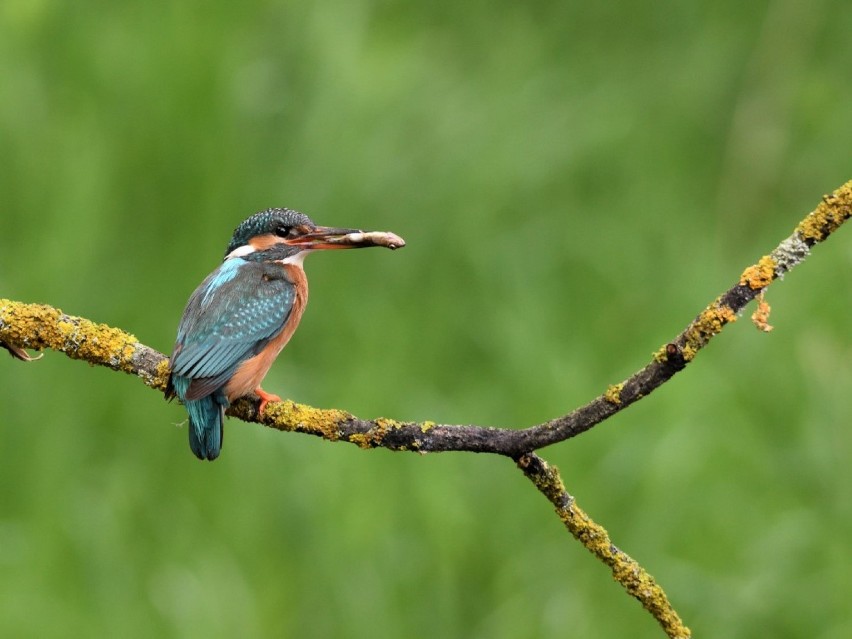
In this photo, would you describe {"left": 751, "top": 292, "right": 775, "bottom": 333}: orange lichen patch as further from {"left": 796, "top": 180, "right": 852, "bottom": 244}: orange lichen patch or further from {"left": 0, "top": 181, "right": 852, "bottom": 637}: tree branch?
{"left": 796, "top": 180, "right": 852, "bottom": 244}: orange lichen patch

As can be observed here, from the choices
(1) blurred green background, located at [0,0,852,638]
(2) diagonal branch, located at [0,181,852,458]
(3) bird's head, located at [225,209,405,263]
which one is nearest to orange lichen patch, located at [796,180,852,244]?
(2) diagonal branch, located at [0,181,852,458]

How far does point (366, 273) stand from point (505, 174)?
2.67ft

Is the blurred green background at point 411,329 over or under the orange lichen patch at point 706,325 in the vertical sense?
over

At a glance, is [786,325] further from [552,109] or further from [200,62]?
[200,62]

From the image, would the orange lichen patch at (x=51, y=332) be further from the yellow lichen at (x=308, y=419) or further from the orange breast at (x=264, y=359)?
the orange breast at (x=264, y=359)

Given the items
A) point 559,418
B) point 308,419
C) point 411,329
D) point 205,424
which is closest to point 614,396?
point 559,418

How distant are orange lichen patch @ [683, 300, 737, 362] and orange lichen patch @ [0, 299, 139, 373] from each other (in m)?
0.94

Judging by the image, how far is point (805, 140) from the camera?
19.7ft

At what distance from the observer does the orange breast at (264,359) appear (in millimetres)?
2834

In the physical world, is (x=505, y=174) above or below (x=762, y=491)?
above

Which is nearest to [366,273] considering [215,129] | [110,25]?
[215,129]

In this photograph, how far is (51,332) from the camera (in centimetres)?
226

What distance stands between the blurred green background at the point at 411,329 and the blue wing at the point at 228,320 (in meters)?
1.27

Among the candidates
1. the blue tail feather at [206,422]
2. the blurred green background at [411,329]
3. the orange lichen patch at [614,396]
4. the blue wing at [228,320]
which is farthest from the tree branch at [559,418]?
the blurred green background at [411,329]
